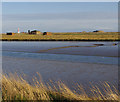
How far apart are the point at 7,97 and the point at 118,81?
5.23m

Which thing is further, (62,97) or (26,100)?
(62,97)

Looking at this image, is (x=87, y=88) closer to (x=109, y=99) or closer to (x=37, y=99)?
(x=109, y=99)

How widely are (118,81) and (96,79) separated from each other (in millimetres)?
1030

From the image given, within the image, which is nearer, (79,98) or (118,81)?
(79,98)

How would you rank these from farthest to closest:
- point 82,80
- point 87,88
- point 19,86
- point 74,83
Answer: point 82,80
point 74,83
point 87,88
point 19,86

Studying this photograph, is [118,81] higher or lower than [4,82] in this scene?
lower

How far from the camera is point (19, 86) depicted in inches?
251

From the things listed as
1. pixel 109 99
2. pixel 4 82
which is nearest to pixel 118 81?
pixel 109 99

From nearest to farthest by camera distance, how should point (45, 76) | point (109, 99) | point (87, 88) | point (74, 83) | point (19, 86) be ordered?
point (109, 99)
point (19, 86)
point (87, 88)
point (74, 83)
point (45, 76)

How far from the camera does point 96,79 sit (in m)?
8.78

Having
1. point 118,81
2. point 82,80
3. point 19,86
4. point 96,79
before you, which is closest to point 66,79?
point 82,80

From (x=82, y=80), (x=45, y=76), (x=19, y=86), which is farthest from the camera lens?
(x=45, y=76)

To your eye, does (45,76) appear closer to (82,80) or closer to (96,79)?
(82,80)

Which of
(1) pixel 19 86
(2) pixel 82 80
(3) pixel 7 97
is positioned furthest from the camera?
(2) pixel 82 80
